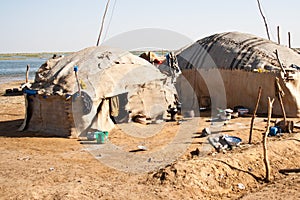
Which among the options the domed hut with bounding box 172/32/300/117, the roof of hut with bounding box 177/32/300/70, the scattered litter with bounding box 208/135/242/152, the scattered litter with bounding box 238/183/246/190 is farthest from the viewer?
the roof of hut with bounding box 177/32/300/70

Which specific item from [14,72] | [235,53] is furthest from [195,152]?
[14,72]

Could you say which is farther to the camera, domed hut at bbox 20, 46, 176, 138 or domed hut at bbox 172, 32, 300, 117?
domed hut at bbox 172, 32, 300, 117

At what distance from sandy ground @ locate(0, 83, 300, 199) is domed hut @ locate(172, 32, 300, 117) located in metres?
3.46

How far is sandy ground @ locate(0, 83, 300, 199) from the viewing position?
23.1ft

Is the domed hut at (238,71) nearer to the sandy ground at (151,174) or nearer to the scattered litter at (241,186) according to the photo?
the sandy ground at (151,174)

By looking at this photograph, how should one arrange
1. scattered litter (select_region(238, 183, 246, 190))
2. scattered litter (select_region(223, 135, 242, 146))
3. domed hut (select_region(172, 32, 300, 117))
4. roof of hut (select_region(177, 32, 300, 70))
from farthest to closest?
roof of hut (select_region(177, 32, 300, 70)) → domed hut (select_region(172, 32, 300, 117)) → scattered litter (select_region(223, 135, 242, 146)) → scattered litter (select_region(238, 183, 246, 190))

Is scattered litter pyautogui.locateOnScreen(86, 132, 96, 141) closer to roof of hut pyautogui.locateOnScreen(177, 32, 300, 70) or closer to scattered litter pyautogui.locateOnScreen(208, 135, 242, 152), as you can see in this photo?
scattered litter pyautogui.locateOnScreen(208, 135, 242, 152)

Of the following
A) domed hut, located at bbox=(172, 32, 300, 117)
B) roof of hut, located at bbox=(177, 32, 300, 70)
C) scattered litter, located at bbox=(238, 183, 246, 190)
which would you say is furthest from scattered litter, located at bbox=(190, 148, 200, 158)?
roof of hut, located at bbox=(177, 32, 300, 70)

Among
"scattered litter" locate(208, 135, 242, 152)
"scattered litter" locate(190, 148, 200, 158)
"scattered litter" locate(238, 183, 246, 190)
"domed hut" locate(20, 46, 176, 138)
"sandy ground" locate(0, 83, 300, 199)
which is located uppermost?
"domed hut" locate(20, 46, 176, 138)

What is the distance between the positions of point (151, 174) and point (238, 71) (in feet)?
26.3

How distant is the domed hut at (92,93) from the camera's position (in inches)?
439

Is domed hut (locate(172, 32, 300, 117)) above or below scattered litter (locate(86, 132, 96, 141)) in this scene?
above

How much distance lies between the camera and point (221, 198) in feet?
23.8

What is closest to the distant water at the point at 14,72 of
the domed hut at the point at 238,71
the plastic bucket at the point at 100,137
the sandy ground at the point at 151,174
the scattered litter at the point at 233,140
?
the domed hut at the point at 238,71
